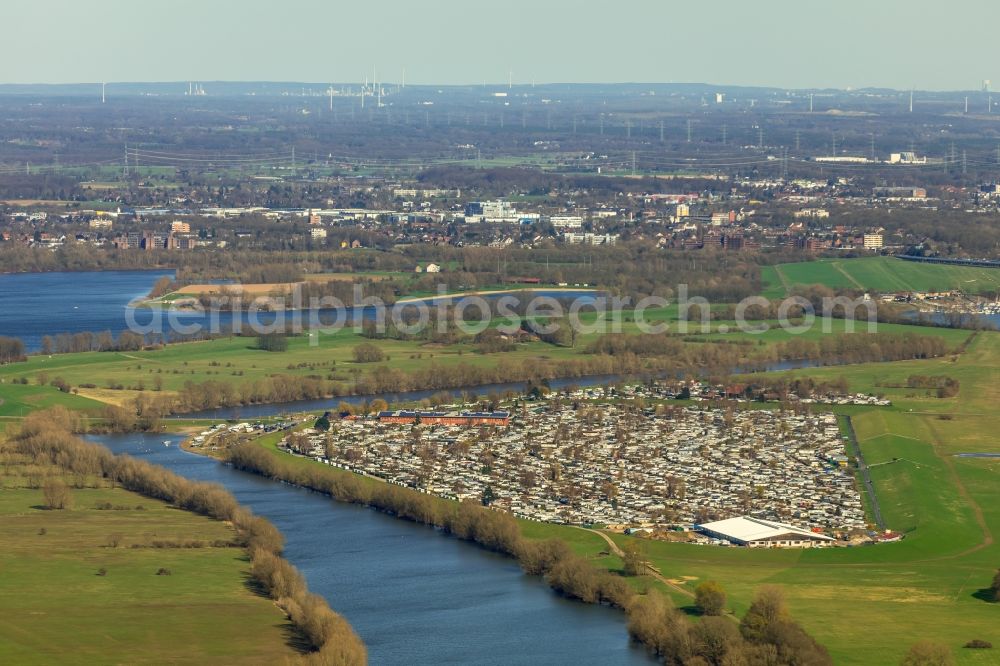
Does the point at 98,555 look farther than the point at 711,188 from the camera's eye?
No

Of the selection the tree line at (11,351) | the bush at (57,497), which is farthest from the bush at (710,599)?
the tree line at (11,351)

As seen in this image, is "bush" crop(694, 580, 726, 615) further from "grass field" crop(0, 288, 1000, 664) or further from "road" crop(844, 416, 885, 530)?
"road" crop(844, 416, 885, 530)

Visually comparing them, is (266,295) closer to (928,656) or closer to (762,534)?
(762,534)

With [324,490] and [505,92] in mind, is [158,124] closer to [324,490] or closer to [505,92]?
[505,92]

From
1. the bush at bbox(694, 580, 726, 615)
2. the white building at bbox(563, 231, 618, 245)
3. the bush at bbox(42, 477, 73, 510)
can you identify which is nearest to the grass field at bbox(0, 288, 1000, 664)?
the bush at bbox(694, 580, 726, 615)

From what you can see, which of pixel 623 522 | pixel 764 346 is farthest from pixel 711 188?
pixel 623 522
